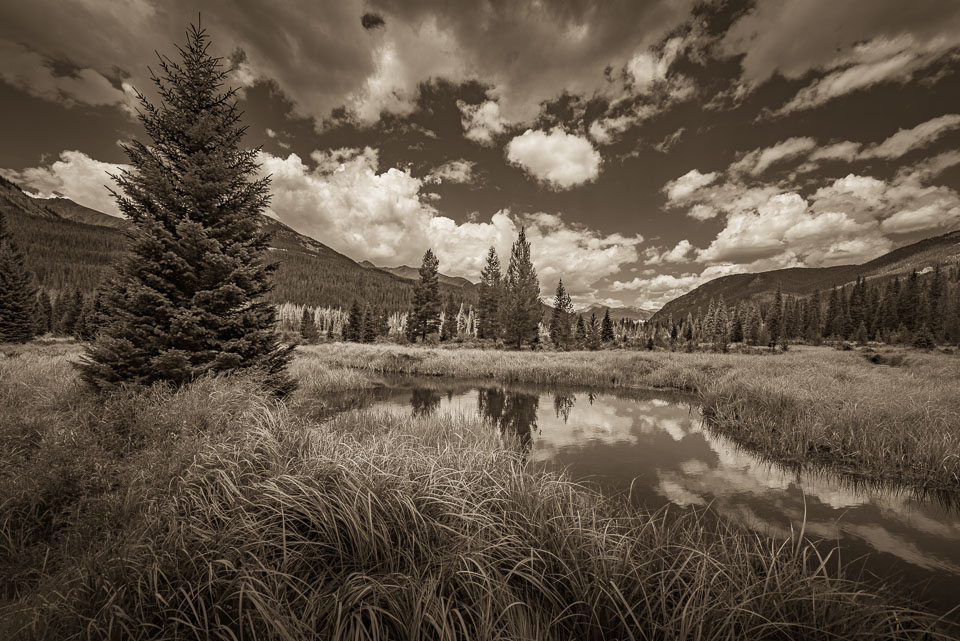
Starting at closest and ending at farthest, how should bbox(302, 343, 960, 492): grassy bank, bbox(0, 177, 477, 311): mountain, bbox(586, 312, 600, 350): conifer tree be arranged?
bbox(302, 343, 960, 492): grassy bank
bbox(586, 312, 600, 350): conifer tree
bbox(0, 177, 477, 311): mountain

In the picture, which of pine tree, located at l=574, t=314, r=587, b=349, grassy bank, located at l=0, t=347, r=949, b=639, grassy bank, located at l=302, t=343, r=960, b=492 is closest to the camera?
grassy bank, located at l=0, t=347, r=949, b=639

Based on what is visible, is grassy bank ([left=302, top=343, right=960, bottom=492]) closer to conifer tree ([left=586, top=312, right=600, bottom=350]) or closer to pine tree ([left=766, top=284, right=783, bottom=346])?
conifer tree ([left=586, top=312, right=600, bottom=350])

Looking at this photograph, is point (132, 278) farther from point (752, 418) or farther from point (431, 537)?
point (752, 418)

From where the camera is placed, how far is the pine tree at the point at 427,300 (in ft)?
156

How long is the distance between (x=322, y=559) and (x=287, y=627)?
1.01 meters

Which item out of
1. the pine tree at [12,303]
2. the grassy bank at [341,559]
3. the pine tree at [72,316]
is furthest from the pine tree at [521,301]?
the pine tree at [72,316]

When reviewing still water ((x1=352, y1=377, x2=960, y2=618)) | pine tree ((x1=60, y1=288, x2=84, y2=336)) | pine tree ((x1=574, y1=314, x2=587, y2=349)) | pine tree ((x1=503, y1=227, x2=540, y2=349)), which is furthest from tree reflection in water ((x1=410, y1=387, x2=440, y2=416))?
pine tree ((x1=60, y1=288, x2=84, y2=336))

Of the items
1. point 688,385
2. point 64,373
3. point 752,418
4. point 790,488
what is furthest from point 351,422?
point 688,385

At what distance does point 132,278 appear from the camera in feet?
27.7

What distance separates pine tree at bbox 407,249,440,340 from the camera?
156 ft

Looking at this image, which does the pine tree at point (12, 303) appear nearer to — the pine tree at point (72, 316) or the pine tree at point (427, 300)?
the pine tree at point (72, 316)

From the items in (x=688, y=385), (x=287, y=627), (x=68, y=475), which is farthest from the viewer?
(x=688, y=385)

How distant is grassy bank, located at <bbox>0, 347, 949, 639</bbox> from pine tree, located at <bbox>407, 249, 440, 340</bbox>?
42.4 metres

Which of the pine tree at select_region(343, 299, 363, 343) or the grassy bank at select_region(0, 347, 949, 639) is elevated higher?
the pine tree at select_region(343, 299, 363, 343)
